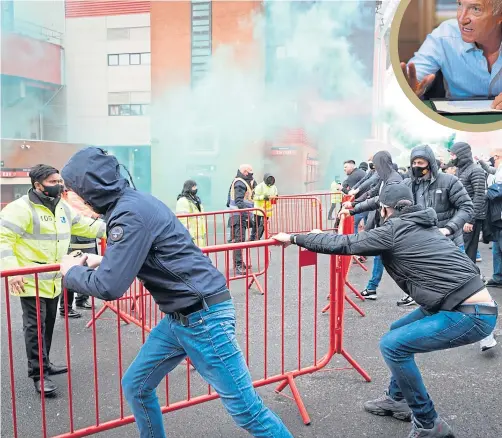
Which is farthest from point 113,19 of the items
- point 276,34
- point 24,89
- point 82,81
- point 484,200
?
point 484,200

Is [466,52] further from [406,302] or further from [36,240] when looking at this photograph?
[36,240]

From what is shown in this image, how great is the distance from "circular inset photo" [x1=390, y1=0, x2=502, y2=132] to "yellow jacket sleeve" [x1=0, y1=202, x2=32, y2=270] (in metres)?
6.64

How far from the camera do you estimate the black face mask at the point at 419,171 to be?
4.59 metres

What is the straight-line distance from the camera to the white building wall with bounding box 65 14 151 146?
63.3 ft

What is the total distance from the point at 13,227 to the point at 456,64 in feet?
23.3

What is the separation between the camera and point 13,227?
3.49 meters

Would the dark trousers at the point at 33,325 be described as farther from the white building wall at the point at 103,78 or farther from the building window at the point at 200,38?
the building window at the point at 200,38

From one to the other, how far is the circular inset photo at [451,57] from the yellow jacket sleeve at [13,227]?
21.8 ft

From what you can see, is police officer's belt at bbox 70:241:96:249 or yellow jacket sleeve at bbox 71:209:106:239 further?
police officer's belt at bbox 70:241:96:249

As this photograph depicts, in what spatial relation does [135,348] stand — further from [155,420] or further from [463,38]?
[463,38]

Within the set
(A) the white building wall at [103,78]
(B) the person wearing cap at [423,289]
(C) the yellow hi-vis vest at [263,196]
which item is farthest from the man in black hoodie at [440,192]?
(A) the white building wall at [103,78]

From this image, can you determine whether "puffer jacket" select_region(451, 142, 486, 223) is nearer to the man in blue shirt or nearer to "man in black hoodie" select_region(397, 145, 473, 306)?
"man in black hoodie" select_region(397, 145, 473, 306)

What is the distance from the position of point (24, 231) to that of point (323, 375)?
2514 mm

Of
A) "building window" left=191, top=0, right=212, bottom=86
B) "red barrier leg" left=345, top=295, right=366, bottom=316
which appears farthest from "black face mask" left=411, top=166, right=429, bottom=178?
"building window" left=191, top=0, right=212, bottom=86
